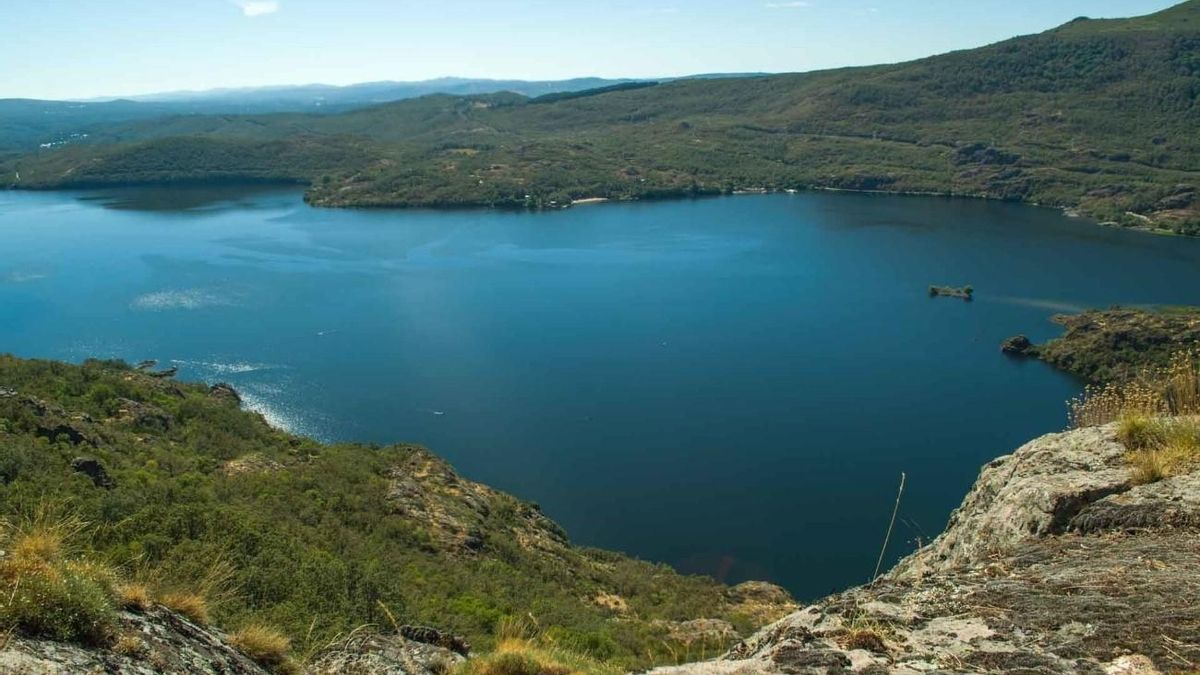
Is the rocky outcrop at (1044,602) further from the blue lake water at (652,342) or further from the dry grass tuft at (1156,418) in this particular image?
the blue lake water at (652,342)

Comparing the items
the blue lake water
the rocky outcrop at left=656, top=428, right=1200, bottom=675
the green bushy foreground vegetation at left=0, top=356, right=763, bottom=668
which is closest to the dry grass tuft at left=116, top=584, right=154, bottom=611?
the green bushy foreground vegetation at left=0, top=356, right=763, bottom=668

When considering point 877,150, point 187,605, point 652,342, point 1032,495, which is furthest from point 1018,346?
point 877,150

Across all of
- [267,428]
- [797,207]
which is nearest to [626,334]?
[267,428]

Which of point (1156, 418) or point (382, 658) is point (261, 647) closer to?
point (382, 658)

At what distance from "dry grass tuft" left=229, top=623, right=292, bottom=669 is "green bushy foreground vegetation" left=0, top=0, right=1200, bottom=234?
113 metres

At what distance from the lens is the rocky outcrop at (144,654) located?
3.45 m

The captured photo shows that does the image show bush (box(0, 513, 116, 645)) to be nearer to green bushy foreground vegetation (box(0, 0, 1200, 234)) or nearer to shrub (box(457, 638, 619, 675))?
shrub (box(457, 638, 619, 675))

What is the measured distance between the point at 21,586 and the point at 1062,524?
6.23 metres

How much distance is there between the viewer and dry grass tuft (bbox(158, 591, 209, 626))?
471cm

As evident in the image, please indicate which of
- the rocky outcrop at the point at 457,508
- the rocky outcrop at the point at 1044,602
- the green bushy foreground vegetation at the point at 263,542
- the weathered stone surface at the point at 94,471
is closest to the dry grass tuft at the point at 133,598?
the green bushy foreground vegetation at the point at 263,542

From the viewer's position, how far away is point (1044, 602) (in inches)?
186

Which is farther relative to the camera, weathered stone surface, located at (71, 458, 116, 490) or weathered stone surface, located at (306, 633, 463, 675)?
weathered stone surface, located at (71, 458, 116, 490)

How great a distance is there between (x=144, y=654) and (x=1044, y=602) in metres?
4.77

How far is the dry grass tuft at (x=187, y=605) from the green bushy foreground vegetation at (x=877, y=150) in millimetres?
112726
